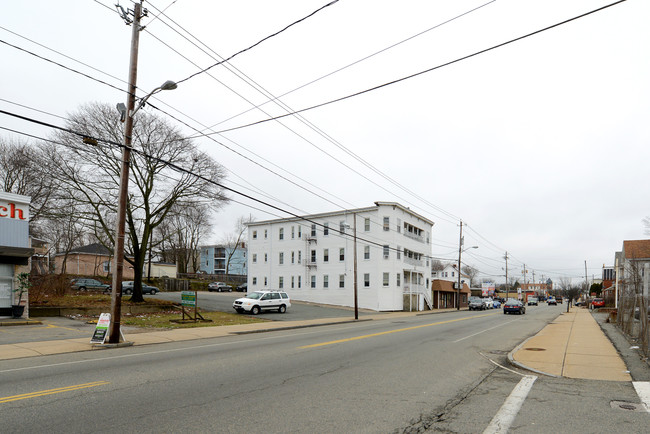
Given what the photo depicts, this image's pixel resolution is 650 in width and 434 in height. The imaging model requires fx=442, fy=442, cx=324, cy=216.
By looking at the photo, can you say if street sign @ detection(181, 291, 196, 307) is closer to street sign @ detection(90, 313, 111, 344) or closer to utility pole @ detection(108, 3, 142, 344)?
utility pole @ detection(108, 3, 142, 344)

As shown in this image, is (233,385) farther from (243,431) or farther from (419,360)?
(419,360)

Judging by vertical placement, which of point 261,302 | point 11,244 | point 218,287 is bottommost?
point 218,287

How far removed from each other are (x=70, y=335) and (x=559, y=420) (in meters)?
17.3

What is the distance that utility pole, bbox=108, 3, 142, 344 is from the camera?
1484 centimetres

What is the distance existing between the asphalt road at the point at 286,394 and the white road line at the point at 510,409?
11 cm

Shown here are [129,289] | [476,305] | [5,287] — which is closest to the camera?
[5,287]

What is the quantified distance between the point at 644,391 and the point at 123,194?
15322mm

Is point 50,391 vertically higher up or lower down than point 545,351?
higher up

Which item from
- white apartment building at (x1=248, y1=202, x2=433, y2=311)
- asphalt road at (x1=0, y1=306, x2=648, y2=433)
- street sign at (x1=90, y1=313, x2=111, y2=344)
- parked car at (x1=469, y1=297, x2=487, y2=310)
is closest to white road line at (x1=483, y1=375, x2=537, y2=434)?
asphalt road at (x1=0, y1=306, x2=648, y2=433)

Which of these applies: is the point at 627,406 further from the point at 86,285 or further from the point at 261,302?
the point at 86,285

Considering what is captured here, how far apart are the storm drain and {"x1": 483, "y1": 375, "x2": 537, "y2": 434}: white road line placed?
1.37 m

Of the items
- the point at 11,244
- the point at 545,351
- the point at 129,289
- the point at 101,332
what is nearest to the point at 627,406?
the point at 545,351

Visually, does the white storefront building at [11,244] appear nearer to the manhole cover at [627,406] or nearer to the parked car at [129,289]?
the manhole cover at [627,406]

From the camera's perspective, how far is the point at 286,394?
25.1ft
